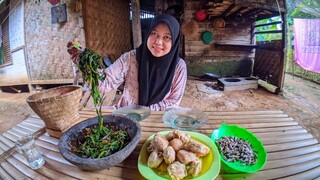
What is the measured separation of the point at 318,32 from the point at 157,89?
20.1 feet

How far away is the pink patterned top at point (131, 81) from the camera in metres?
1.78

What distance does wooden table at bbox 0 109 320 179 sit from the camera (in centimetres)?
78

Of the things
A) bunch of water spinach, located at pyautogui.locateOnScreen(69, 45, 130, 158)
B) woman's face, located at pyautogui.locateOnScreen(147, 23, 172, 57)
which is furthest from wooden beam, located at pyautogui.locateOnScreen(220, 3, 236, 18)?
bunch of water spinach, located at pyautogui.locateOnScreen(69, 45, 130, 158)

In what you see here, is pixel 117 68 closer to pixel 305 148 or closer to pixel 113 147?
pixel 113 147

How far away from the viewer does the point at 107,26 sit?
534 cm

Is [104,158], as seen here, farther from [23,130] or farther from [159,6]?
[159,6]

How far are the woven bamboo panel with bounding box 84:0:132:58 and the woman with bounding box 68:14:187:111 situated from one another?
123 inches

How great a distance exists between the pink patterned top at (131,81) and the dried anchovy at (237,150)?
2.81 feet

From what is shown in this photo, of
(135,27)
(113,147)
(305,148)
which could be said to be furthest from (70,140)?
(135,27)

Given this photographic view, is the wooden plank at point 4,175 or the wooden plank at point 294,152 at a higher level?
the wooden plank at point 294,152

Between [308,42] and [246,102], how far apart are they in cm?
329

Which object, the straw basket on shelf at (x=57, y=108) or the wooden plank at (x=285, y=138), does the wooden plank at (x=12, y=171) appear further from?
the wooden plank at (x=285, y=138)

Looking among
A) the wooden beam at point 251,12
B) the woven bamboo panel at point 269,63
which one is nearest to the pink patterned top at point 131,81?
the woven bamboo panel at point 269,63

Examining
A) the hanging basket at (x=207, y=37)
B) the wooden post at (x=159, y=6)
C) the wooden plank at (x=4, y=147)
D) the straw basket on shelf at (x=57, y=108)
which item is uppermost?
the wooden post at (x=159, y=6)
